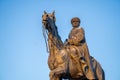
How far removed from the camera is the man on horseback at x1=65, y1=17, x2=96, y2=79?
13.7m

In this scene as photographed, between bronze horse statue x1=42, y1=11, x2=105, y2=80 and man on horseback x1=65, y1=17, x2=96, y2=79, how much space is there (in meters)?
0.16

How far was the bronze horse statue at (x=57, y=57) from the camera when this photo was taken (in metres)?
13.2

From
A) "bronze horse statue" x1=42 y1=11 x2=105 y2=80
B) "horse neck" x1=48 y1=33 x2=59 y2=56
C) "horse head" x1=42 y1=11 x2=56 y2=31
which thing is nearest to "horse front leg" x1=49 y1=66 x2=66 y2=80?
"bronze horse statue" x1=42 y1=11 x2=105 y2=80

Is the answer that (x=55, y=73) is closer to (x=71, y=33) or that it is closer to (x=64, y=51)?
(x=64, y=51)

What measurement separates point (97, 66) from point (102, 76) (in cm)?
45

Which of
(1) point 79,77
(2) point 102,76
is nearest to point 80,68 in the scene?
(1) point 79,77

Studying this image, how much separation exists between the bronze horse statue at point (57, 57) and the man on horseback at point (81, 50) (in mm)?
157

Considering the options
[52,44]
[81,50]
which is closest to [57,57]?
[52,44]

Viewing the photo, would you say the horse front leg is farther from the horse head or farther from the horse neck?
the horse head

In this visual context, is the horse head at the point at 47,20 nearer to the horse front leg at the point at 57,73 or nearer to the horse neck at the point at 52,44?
the horse neck at the point at 52,44

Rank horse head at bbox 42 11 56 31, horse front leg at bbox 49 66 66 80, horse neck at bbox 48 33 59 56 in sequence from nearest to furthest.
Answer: horse front leg at bbox 49 66 66 80
horse head at bbox 42 11 56 31
horse neck at bbox 48 33 59 56

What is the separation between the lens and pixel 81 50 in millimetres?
13875

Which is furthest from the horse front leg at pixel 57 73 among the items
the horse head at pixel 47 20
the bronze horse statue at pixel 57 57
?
the horse head at pixel 47 20

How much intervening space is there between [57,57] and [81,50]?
3.40ft
